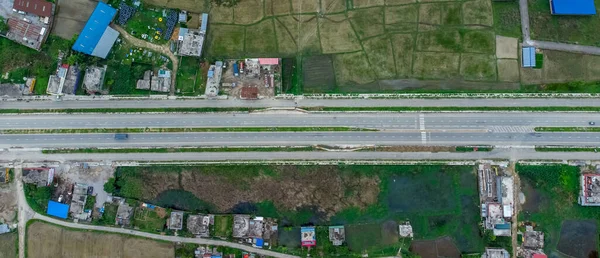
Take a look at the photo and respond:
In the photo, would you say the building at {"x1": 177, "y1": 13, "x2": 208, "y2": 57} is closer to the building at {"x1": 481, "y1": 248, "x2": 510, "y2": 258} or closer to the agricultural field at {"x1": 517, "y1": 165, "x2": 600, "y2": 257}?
the agricultural field at {"x1": 517, "y1": 165, "x2": 600, "y2": 257}

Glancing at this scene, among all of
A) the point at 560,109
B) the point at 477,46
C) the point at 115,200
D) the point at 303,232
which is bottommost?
the point at 303,232

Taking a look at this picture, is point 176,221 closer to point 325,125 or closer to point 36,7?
point 325,125

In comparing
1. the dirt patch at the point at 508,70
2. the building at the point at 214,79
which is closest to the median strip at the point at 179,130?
the building at the point at 214,79

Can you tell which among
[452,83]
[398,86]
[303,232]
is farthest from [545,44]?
[303,232]

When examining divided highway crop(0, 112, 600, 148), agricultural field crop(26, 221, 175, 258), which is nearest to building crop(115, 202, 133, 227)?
agricultural field crop(26, 221, 175, 258)

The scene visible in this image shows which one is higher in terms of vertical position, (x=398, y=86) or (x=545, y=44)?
(x=545, y=44)

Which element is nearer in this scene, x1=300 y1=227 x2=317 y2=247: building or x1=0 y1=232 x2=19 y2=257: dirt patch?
x1=300 y1=227 x2=317 y2=247: building

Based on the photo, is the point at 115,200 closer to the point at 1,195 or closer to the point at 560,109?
the point at 1,195

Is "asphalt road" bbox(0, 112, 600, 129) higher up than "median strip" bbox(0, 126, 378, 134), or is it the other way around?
"asphalt road" bbox(0, 112, 600, 129)
